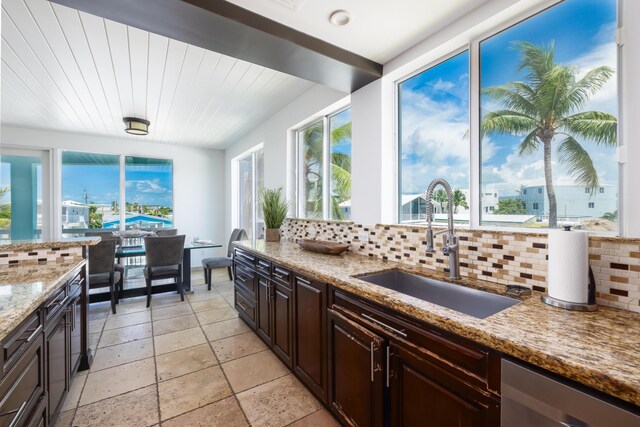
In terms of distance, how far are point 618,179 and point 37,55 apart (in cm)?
412

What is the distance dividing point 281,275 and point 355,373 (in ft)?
3.03

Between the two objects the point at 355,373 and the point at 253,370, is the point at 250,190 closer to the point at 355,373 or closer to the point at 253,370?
the point at 253,370

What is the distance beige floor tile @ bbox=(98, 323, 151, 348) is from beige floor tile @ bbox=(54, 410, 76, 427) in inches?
38.9

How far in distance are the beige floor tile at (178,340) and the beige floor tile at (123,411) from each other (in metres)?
0.63

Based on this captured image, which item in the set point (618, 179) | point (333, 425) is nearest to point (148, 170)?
point (333, 425)

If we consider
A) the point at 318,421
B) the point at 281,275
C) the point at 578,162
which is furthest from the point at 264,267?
the point at 578,162

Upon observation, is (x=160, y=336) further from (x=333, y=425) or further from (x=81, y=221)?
(x=81, y=221)

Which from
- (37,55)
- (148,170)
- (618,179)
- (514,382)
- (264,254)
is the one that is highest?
(37,55)

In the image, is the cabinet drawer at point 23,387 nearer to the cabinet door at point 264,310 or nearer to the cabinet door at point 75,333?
the cabinet door at point 75,333

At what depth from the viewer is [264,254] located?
2.39m

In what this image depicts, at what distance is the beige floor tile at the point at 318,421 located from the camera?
166 centimetres

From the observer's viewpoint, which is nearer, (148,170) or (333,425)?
(333,425)

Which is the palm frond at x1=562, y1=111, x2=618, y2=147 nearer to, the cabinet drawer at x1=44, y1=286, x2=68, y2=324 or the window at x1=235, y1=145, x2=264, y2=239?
the cabinet drawer at x1=44, y1=286, x2=68, y2=324

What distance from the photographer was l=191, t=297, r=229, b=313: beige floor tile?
3.61m
